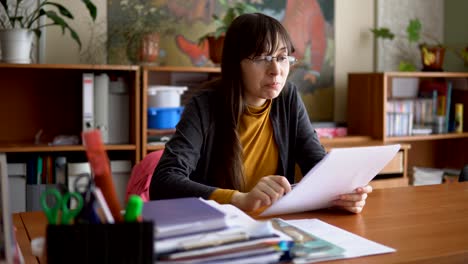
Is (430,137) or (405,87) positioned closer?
(430,137)

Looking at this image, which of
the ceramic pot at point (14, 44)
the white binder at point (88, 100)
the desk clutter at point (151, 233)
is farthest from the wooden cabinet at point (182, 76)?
the desk clutter at point (151, 233)

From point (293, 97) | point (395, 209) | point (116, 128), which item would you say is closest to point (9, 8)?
point (116, 128)

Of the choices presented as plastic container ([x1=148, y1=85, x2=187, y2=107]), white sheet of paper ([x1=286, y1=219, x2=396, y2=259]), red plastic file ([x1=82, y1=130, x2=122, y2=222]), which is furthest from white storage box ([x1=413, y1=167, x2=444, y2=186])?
red plastic file ([x1=82, y1=130, x2=122, y2=222])

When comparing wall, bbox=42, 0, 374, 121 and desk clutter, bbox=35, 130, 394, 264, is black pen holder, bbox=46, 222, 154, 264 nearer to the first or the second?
desk clutter, bbox=35, 130, 394, 264

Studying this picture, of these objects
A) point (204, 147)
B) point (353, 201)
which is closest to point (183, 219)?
point (353, 201)

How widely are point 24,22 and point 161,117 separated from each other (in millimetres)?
846

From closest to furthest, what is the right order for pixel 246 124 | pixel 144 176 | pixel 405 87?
pixel 246 124 < pixel 144 176 < pixel 405 87

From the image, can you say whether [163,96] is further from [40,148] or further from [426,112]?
[426,112]

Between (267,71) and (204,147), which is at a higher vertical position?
(267,71)

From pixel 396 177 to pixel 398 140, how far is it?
247 millimetres

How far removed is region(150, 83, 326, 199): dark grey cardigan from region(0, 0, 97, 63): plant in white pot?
4.57ft

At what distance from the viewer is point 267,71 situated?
1.64 metres

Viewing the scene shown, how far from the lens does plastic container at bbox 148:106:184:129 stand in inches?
119

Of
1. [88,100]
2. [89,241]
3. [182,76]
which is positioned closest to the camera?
[89,241]
